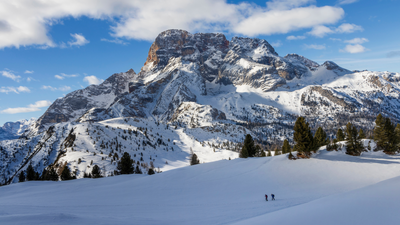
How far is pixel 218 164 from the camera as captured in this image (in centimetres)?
3975

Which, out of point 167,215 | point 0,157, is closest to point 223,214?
point 167,215

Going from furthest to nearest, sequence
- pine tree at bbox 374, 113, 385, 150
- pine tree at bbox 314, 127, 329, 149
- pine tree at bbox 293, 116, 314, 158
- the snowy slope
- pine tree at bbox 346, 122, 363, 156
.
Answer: pine tree at bbox 374, 113, 385, 150
pine tree at bbox 314, 127, 329, 149
pine tree at bbox 346, 122, 363, 156
pine tree at bbox 293, 116, 314, 158
the snowy slope

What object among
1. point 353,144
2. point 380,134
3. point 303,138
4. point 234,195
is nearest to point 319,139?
point 353,144

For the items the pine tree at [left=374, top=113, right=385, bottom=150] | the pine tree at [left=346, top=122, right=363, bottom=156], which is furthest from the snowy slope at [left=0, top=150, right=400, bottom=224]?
the pine tree at [left=374, top=113, right=385, bottom=150]

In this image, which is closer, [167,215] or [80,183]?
[167,215]

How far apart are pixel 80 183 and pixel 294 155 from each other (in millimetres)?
40221

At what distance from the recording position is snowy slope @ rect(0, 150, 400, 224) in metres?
11.2

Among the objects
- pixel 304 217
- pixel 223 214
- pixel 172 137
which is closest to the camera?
pixel 304 217

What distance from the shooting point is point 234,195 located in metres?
25.2

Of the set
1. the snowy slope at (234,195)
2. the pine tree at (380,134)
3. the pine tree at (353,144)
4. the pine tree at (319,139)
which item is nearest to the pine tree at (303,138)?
the pine tree at (319,139)

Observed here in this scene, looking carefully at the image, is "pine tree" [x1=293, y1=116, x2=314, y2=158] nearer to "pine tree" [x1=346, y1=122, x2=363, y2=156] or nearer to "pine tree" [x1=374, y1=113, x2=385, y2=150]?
"pine tree" [x1=346, y1=122, x2=363, y2=156]

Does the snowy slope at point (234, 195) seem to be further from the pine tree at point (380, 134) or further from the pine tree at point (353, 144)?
the pine tree at point (380, 134)

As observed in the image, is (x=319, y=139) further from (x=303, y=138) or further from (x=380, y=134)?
(x=303, y=138)

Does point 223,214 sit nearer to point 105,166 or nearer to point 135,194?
point 135,194
